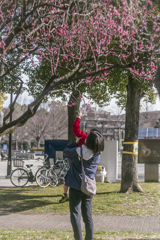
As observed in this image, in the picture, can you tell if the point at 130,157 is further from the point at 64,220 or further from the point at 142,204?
the point at 64,220

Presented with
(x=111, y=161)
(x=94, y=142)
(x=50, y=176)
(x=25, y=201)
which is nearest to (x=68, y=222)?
(x=25, y=201)

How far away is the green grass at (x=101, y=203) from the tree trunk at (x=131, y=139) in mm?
361

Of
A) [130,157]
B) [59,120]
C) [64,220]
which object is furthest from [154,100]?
[59,120]

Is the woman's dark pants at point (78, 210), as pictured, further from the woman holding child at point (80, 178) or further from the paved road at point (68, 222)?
the paved road at point (68, 222)

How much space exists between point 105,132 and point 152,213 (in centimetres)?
10625

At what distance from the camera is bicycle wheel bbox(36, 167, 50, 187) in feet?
36.7

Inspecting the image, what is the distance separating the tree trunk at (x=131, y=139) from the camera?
8.95m

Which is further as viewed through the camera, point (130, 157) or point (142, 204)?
point (130, 157)

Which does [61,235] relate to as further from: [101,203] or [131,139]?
[131,139]

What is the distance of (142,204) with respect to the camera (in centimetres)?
761

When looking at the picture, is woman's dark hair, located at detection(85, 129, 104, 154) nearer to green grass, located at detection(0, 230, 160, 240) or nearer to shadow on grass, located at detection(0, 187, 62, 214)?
green grass, located at detection(0, 230, 160, 240)

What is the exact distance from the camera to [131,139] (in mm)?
9062

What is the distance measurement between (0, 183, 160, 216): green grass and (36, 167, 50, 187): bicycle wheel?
1.84 m

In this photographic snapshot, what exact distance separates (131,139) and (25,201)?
3.45m
